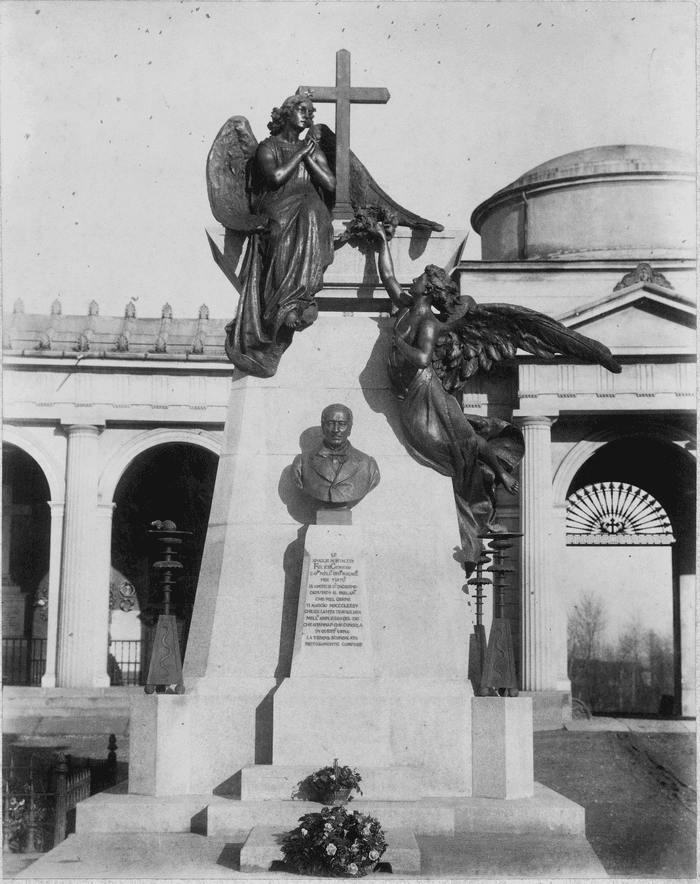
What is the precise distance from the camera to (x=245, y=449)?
41.4 ft

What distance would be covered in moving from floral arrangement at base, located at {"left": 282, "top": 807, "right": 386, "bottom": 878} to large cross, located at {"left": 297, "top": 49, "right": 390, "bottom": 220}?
5.63 meters

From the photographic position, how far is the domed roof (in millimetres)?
46375

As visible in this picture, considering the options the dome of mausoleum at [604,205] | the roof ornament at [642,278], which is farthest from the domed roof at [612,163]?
the roof ornament at [642,278]

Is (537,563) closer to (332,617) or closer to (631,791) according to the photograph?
(631,791)

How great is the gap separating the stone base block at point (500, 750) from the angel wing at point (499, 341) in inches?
115

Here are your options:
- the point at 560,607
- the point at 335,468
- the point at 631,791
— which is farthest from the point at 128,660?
the point at 335,468

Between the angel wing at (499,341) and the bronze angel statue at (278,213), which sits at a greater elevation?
the bronze angel statue at (278,213)

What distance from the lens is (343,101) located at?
1337cm

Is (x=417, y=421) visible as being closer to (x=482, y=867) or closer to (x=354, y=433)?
(x=354, y=433)

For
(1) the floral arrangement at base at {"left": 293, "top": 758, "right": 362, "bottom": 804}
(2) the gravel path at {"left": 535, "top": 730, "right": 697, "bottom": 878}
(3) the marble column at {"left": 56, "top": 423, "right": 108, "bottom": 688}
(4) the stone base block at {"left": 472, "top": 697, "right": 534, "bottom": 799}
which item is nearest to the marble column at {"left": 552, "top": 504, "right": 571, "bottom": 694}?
(2) the gravel path at {"left": 535, "top": 730, "right": 697, "bottom": 878}

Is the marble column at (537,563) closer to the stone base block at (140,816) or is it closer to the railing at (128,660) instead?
the railing at (128,660)

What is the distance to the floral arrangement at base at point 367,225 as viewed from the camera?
507 inches

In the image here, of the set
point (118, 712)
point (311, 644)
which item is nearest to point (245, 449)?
point (311, 644)

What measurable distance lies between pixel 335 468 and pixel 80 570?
32329 mm
